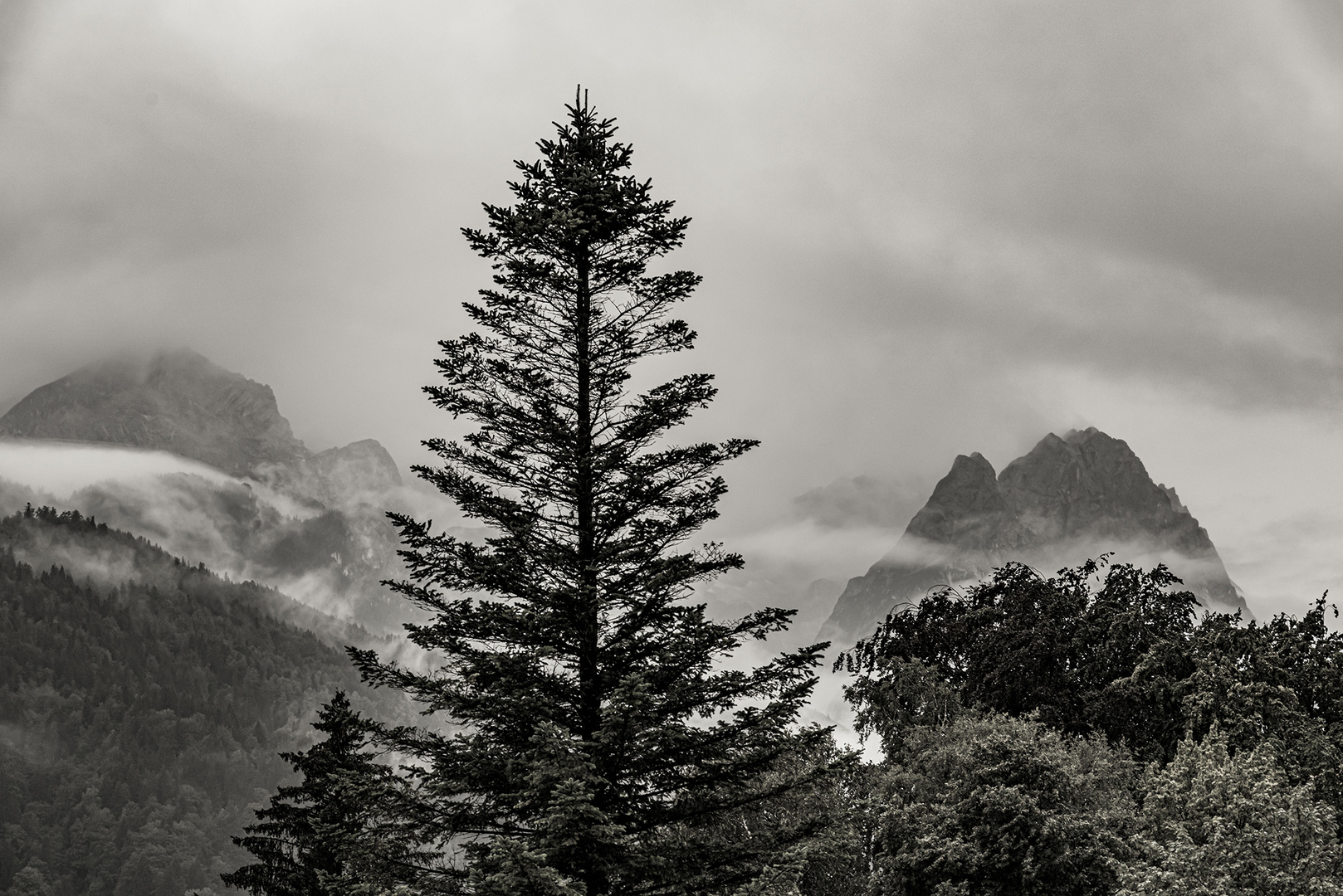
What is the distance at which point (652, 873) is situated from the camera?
723 inches

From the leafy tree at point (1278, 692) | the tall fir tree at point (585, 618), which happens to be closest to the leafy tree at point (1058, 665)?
the leafy tree at point (1278, 692)

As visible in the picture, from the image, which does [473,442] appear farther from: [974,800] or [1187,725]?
[1187,725]

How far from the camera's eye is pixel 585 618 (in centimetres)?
1883

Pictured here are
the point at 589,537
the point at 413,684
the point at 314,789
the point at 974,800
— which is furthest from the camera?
the point at 314,789

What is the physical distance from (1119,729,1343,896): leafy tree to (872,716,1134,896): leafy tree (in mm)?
1224

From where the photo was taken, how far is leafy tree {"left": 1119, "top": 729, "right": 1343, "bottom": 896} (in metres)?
22.1

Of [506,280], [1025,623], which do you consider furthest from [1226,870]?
[1025,623]

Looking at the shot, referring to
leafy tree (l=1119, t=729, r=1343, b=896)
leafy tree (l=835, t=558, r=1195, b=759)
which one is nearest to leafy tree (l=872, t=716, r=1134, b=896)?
leafy tree (l=1119, t=729, r=1343, b=896)

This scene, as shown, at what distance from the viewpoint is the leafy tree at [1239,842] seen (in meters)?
22.1

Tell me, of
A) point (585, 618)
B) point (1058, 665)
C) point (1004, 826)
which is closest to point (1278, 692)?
point (1058, 665)

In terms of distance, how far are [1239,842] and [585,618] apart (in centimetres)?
1367

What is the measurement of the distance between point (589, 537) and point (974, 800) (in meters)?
13.4

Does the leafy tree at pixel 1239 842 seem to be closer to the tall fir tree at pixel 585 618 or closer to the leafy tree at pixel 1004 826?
the leafy tree at pixel 1004 826

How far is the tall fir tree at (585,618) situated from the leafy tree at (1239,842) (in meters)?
8.18
